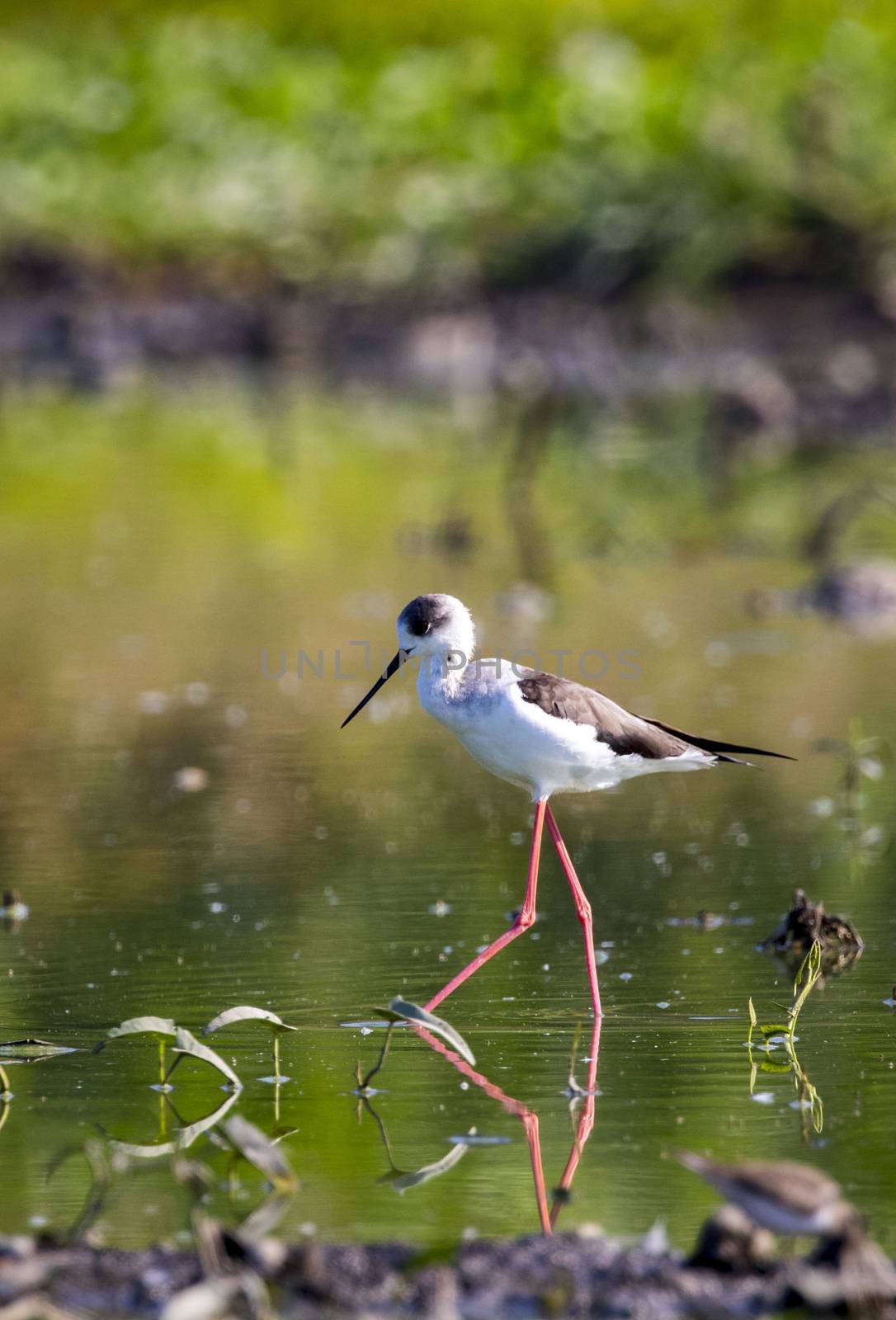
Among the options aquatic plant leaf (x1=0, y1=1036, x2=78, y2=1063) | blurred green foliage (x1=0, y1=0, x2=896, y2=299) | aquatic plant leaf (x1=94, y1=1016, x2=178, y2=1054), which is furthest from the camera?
blurred green foliage (x1=0, y1=0, x2=896, y2=299)

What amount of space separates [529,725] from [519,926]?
1.58ft

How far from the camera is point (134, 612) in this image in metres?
9.70

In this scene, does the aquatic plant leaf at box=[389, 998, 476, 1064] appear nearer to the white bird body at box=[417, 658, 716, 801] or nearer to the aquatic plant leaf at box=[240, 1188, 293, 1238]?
the aquatic plant leaf at box=[240, 1188, 293, 1238]

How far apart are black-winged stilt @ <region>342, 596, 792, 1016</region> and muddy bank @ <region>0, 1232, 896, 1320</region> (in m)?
1.55

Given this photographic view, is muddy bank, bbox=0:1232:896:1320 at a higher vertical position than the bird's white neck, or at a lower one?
lower

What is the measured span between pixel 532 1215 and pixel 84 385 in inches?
691

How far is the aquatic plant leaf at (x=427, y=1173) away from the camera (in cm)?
366

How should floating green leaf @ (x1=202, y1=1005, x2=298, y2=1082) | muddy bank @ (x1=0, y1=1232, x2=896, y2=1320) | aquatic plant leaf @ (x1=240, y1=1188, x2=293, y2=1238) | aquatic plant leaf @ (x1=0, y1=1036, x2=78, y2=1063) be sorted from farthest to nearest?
aquatic plant leaf @ (x1=0, y1=1036, x2=78, y2=1063)
floating green leaf @ (x1=202, y1=1005, x2=298, y2=1082)
aquatic plant leaf @ (x1=240, y1=1188, x2=293, y2=1238)
muddy bank @ (x1=0, y1=1232, x2=896, y2=1320)

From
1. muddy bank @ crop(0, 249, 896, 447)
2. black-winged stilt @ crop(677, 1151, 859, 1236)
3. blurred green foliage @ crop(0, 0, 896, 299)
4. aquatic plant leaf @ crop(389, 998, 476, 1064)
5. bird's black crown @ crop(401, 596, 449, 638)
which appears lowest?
muddy bank @ crop(0, 249, 896, 447)

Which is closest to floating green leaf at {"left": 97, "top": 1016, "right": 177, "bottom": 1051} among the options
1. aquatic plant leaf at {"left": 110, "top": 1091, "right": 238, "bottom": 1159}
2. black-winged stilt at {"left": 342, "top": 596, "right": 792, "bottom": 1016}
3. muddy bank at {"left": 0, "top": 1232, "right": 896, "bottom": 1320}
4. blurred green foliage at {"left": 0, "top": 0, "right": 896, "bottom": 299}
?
aquatic plant leaf at {"left": 110, "top": 1091, "right": 238, "bottom": 1159}

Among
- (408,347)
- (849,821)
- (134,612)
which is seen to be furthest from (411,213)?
(849,821)

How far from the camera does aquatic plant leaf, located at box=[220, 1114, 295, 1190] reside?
11.5ft

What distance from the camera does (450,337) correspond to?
21922mm

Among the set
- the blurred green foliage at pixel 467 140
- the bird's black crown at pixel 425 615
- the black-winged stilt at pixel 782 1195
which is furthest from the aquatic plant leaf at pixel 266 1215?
the blurred green foliage at pixel 467 140
